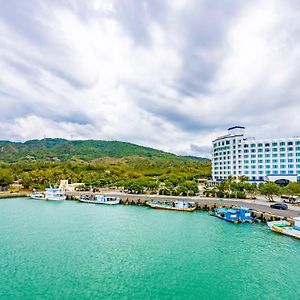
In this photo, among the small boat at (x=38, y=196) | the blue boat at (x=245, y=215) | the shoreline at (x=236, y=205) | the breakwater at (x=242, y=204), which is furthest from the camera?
the small boat at (x=38, y=196)

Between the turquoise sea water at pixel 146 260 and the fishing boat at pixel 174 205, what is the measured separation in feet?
32.6

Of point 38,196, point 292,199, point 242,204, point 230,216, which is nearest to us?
point 230,216

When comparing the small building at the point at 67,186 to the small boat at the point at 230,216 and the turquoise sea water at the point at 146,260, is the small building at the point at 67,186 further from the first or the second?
the small boat at the point at 230,216

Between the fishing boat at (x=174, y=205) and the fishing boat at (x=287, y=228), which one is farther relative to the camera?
the fishing boat at (x=174, y=205)

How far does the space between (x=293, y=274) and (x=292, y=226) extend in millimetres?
15738

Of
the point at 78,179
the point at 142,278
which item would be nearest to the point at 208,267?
the point at 142,278

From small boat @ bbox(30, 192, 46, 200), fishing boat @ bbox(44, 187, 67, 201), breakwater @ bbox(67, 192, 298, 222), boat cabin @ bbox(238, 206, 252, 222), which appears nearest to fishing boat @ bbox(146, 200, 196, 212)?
breakwater @ bbox(67, 192, 298, 222)

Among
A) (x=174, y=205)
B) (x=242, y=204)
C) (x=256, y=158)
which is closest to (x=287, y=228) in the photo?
(x=242, y=204)

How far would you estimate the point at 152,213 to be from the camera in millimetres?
54500

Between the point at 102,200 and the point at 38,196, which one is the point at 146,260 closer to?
the point at 102,200

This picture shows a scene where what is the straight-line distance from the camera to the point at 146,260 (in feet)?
92.1

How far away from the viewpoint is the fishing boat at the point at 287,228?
35.8 m

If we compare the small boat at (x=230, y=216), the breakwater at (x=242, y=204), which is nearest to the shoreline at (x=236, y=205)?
the breakwater at (x=242, y=204)

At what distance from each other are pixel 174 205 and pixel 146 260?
1241 inches
